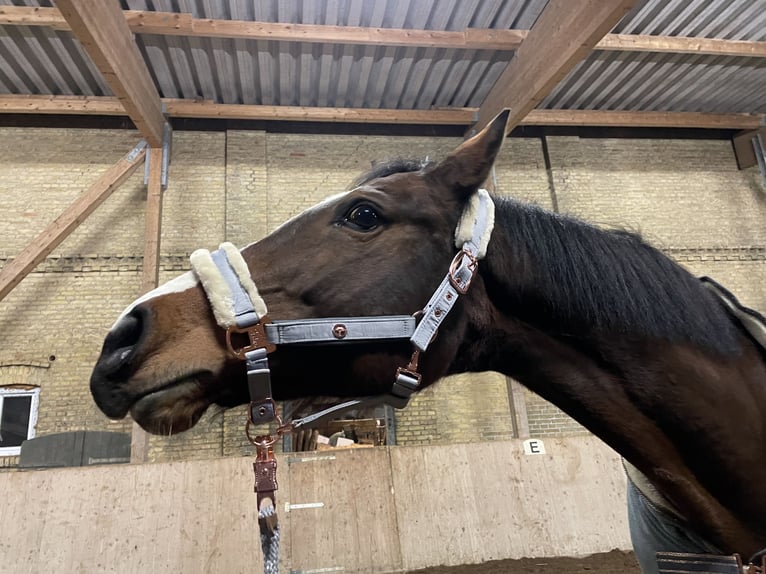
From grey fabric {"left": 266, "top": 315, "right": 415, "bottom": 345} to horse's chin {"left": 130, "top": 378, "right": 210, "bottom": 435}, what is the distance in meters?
0.23

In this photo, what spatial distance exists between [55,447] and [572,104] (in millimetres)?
10071

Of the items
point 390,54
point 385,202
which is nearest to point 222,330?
point 385,202

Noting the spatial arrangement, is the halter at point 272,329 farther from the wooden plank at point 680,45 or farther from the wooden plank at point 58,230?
the wooden plank at point 680,45

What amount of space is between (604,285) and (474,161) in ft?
1.71

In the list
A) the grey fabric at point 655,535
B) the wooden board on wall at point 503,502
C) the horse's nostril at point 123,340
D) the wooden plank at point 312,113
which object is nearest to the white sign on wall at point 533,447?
the wooden board on wall at point 503,502

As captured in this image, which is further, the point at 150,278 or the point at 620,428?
the point at 150,278

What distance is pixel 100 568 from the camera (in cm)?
473

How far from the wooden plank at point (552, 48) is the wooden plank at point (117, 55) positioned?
424cm

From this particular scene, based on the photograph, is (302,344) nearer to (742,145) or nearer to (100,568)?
(100,568)

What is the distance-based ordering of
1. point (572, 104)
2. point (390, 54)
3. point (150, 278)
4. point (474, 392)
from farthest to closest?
point (572, 104) < point (474, 392) < point (390, 54) < point (150, 278)

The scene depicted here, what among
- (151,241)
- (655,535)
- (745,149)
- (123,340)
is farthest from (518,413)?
(745,149)

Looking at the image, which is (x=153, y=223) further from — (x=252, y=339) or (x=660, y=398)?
(x=660, y=398)

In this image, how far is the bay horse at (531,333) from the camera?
1371mm

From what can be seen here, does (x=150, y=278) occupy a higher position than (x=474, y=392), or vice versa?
(x=150, y=278)
